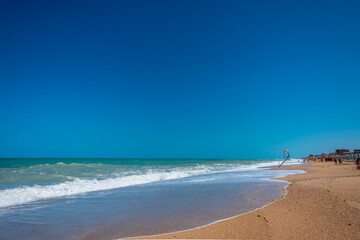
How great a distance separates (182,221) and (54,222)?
386cm

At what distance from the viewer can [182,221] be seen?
21.5ft

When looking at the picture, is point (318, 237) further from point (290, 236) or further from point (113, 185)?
point (113, 185)

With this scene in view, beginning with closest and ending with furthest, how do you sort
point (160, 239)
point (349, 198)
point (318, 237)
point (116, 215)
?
point (318, 237)
point (160, 239)
point (116, 215)
point (349, 198)

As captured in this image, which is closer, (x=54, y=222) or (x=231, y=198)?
(x=54, y=222)

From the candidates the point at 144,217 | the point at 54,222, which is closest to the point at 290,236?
the point at 144,217

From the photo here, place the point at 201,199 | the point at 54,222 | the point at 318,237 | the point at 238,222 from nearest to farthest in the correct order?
the point at 318,237
the point at 238,222
the point at 54,222
the point at 201,199

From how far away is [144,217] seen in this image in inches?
280

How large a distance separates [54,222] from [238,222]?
17.7 feet

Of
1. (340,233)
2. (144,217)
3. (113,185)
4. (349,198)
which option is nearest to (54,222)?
(144,217)

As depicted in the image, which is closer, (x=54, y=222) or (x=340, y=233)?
(x=340, y=233)

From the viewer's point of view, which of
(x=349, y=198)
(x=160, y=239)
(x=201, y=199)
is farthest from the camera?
(x=201, y=199)

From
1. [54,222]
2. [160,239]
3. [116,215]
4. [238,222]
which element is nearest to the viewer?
[160,239]

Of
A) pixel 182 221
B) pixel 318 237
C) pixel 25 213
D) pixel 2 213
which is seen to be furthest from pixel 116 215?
pixel 318 237

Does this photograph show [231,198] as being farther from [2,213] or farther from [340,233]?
[2,213]
